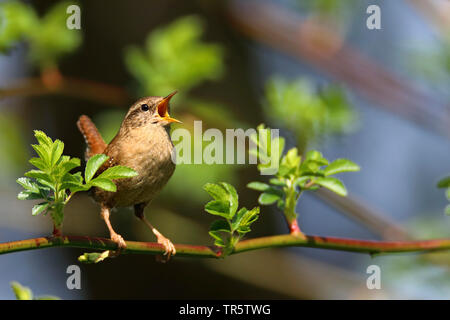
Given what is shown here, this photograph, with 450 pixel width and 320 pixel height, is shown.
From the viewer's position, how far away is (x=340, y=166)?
229 cm

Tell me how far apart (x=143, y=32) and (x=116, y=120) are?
1947mm

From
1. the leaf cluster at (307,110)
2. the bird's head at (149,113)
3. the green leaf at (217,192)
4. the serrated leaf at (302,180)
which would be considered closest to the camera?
the green leaf at (217,192)

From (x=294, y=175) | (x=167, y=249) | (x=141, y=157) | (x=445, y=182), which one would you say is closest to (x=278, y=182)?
(x=294, y=175)

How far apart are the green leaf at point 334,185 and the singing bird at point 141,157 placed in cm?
88

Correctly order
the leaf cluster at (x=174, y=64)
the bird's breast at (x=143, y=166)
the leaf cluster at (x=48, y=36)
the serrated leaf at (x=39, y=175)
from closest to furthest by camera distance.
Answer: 1. the serrated leaf at (x=39, y=175)
2. the bird's breast at (x=143, y=166)
3. the leaf cluster at (x=48, y=36)
4. the leaf cluster at (x=174, y=64)

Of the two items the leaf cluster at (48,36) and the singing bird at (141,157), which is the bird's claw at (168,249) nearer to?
the singing bird at (141,157)

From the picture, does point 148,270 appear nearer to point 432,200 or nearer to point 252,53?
point 252,53

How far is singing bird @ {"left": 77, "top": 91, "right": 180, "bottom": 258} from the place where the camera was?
2.98 meters

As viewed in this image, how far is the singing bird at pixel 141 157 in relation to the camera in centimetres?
298

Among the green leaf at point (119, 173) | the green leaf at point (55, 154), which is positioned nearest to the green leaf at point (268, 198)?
the green leaf at point (119, 173)

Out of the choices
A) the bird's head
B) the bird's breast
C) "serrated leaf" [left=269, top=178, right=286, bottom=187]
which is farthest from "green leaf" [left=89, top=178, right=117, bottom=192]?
the bird's head

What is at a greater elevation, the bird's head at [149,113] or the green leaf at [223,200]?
the bird's head at [149,113]

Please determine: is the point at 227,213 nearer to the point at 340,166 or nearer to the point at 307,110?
the point at 340,166
